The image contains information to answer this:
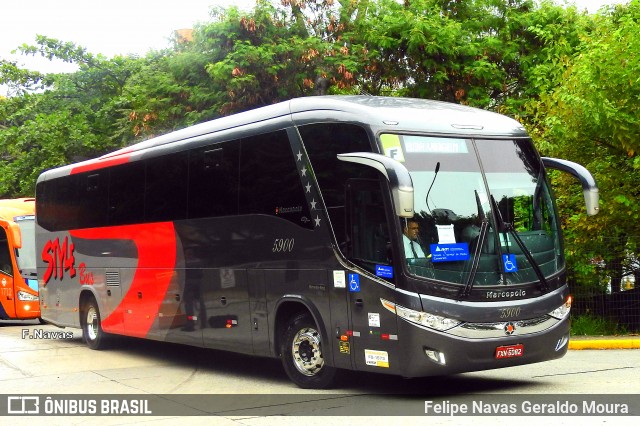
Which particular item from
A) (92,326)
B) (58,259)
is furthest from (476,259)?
(58,259)

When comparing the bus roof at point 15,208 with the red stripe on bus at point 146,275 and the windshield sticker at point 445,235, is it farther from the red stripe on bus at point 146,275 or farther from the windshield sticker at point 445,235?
the windshield sticker at point 445,235

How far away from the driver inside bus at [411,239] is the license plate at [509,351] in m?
1.31

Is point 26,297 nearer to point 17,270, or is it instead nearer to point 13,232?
point 17,270

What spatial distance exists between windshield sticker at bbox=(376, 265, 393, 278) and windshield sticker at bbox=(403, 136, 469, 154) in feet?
4.36

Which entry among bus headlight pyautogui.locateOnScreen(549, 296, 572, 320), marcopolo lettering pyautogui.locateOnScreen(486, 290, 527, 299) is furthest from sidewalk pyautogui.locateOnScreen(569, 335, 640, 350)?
marcopolo lettering pyautogui.locateOnScreen(486, 290, 527, 299)

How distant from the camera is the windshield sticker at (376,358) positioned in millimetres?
10164

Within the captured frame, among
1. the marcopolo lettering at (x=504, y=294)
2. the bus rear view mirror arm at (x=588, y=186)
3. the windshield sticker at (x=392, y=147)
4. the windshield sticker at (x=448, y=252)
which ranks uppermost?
the windshield sticker at (x=392, y=147)

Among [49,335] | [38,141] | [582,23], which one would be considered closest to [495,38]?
[582,23]

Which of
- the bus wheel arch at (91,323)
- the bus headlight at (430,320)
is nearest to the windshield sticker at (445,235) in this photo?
the bus headlight at (430,320)

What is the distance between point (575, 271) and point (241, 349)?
25.8 ft

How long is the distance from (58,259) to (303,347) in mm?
9113

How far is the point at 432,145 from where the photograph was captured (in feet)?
34.5

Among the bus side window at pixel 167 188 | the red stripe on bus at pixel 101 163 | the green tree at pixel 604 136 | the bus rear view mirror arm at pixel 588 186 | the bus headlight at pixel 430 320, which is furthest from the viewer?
the red stripe on bus at pixel 101 163

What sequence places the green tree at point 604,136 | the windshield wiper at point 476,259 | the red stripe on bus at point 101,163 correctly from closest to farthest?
the windshield wiper at point 476,259 < the green tree at point 604,136 < the red stripe on bus at point 101,163
